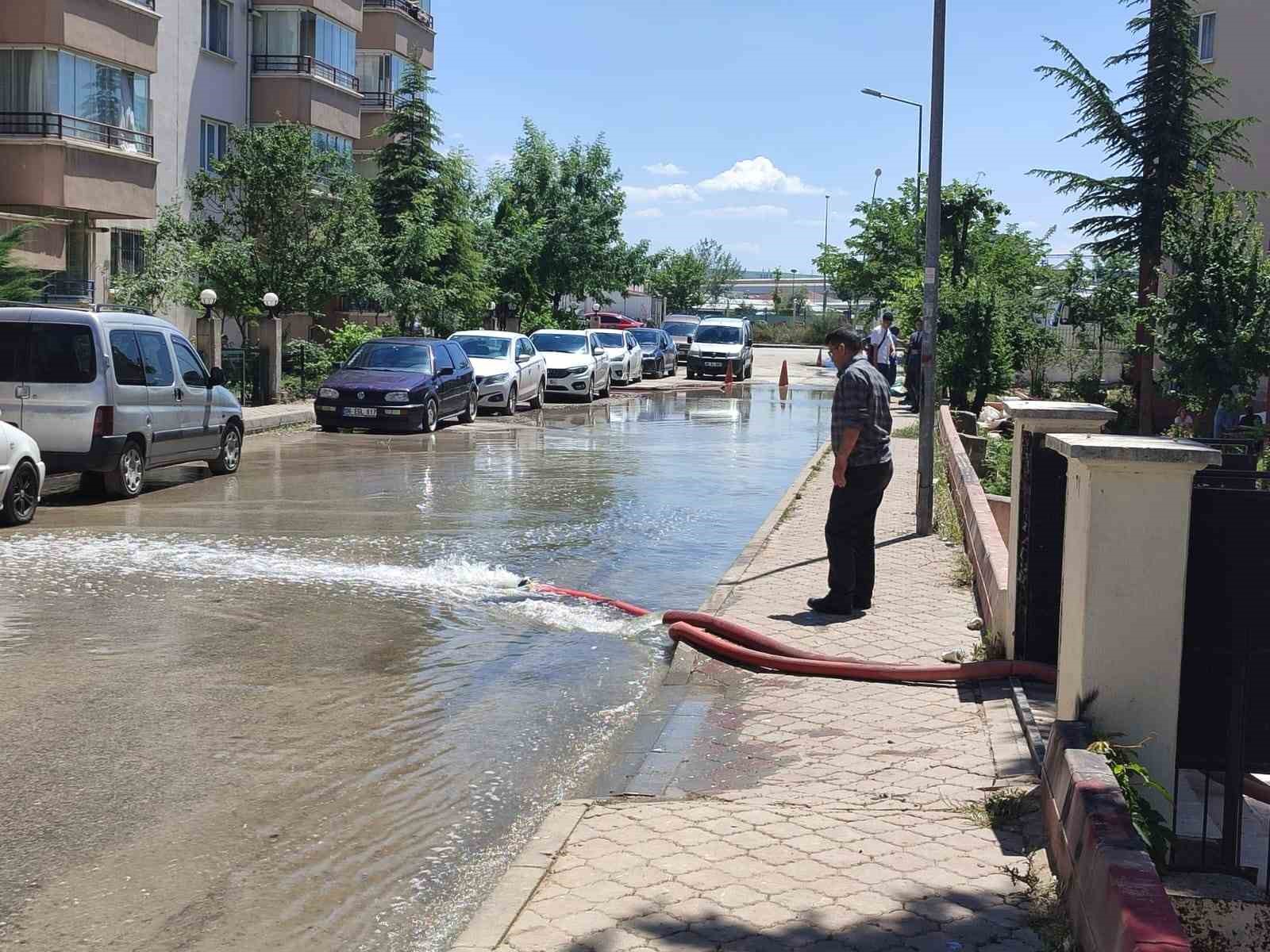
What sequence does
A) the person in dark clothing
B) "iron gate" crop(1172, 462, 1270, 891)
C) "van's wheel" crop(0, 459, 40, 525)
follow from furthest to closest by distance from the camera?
the person in dark clothing
"van's wheel" crop(0, 459, 40, 525)
"iron gate" crop(1172, 462, 1270, 891)

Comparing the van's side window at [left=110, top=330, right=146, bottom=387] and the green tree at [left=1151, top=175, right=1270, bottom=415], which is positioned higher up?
the green tree at [left=1151, top=175, right=1270, bottom=415]

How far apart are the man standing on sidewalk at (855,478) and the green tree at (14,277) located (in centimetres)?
1691

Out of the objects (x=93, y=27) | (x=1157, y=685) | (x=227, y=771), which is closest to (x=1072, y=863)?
(x=1157, y=685)

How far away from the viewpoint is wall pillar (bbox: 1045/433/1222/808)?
4992 mm

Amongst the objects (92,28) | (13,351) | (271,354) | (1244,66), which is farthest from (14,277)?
(1244,66)

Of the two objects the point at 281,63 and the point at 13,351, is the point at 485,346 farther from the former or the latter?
the point at 13,351

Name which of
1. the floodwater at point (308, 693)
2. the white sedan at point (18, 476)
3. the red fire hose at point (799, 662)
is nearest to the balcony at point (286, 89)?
the floodwater at point (308, 693)

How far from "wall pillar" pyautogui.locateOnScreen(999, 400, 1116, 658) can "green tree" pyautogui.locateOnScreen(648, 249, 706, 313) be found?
9400cm

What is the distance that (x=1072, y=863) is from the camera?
14.9 feet

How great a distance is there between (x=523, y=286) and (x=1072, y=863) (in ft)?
158

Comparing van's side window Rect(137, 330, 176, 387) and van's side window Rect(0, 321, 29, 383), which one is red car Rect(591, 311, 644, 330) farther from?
van's side window Rect(0, 321, 29, 383)

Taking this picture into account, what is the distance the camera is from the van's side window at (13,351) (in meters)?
14.6

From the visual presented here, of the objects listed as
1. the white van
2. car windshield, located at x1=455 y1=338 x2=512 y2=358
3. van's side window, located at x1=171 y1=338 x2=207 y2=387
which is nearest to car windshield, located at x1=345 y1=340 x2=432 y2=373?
car windshield, located at x1=455 y1=338 x2=512 y2=358

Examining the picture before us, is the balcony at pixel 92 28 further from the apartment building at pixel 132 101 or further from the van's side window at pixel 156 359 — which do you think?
the van's side window at pixel 156 359
